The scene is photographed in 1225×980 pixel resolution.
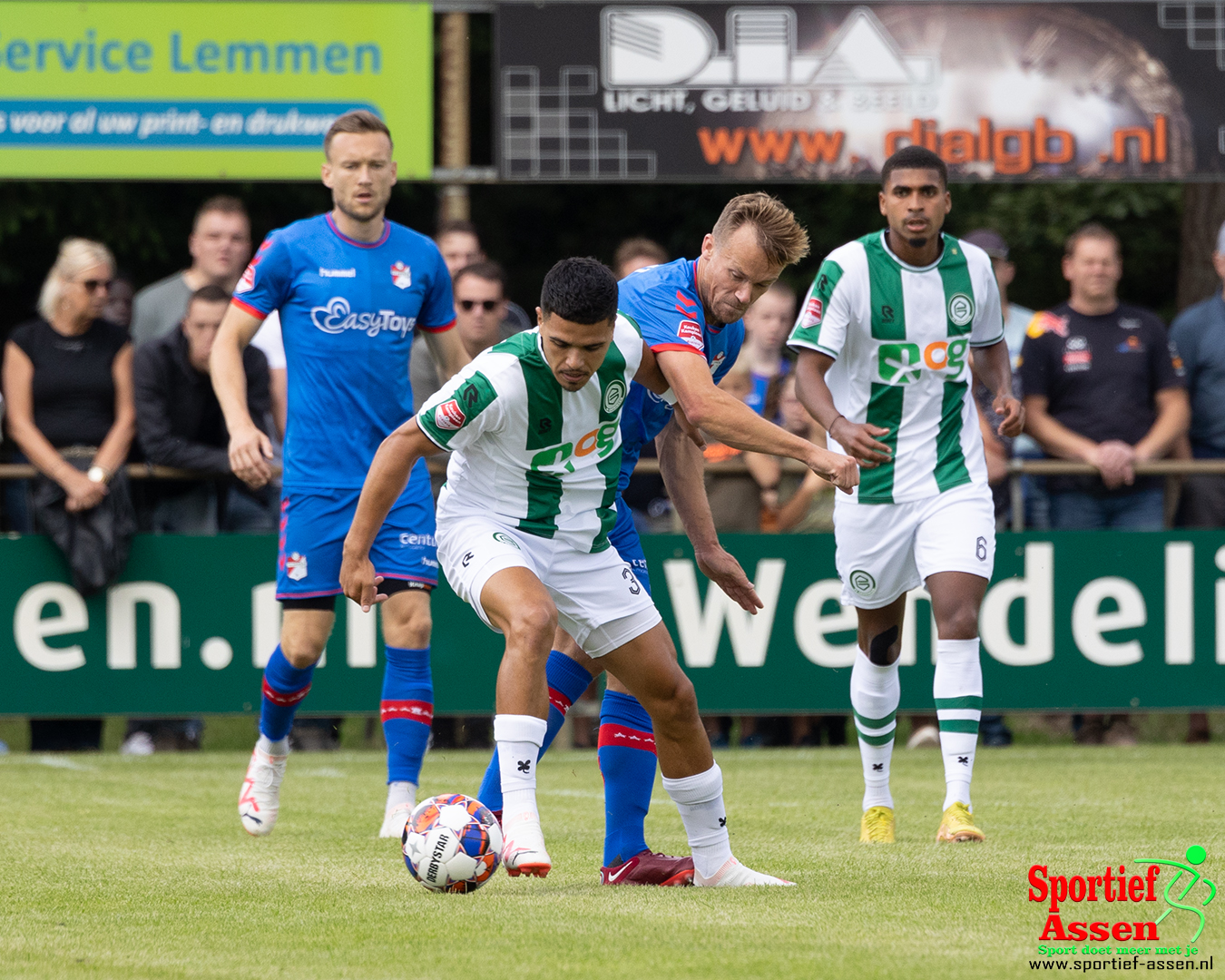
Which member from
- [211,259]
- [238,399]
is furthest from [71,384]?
[238,399]

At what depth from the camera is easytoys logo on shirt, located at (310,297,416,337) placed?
24.0 feet

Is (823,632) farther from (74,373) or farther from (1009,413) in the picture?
(74,373)

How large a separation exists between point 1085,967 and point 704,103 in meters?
8.45

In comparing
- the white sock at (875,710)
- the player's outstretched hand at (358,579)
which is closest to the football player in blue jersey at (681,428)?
the player's outstretched hand at (358,579)

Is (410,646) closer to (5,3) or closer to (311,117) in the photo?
(311,117)

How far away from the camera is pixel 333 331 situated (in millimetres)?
7336

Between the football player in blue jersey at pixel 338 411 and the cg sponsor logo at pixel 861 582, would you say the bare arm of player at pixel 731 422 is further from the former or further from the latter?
the football player in blue jersey at pixel 338 411

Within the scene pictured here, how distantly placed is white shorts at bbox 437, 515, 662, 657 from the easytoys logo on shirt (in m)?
1.93

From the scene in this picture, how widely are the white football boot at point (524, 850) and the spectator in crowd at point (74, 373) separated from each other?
5.75 meters

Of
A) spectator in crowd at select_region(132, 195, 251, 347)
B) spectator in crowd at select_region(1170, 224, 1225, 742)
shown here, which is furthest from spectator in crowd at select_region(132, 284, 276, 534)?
spectator in crowd at select_region(1170, 224, 1225, 742)

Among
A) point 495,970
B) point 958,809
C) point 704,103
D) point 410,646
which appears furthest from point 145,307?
point 495,970

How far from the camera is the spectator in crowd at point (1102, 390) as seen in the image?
10.7 m

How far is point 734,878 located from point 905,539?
85.3 inches

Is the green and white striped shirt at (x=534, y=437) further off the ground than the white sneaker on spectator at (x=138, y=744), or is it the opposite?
the green and white striped shirt at (x=534, y=437)
